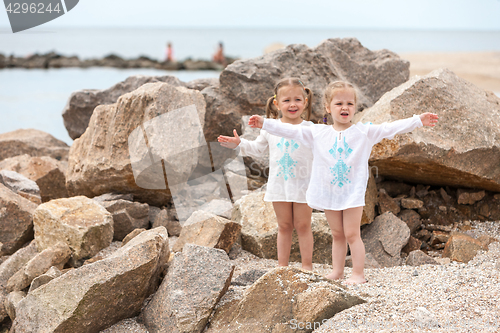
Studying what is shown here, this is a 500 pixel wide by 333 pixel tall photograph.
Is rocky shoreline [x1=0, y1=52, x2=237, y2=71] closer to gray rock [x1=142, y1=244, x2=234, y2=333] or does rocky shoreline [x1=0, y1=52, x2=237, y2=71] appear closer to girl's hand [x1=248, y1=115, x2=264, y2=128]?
girl's hand [x1=248, y1=115, x2=264, y2=128]

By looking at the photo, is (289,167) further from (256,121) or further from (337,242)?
(337,242)

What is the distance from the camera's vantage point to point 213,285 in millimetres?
2652

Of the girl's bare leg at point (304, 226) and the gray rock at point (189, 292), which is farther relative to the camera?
the girl's bare leg at point (304, 226)

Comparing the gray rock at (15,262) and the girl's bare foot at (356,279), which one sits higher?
the girl's bare foot at (356,279)

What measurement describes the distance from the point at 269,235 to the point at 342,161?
3.58 feet

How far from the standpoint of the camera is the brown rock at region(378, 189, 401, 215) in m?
4.30

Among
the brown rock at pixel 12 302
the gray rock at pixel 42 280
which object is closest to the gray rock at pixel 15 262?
the brown rock at pixel 12 302

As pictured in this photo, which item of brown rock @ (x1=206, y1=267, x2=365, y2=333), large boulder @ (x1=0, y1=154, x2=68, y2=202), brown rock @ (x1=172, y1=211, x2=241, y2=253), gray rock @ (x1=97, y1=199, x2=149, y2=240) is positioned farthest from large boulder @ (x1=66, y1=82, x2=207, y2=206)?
brown rock @ (x1=206, y1=267, x2=365, y2=333)

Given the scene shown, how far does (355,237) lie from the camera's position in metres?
2.98

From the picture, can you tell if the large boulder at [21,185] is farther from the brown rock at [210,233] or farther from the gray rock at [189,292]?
the gray rock at [189,292]

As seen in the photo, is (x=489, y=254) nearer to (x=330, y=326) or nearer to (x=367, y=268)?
(x=367, y=268)

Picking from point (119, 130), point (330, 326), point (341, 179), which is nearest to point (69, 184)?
point (119, 130)

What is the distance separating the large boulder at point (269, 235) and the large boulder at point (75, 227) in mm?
1179

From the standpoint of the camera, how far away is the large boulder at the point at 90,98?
6.03m
